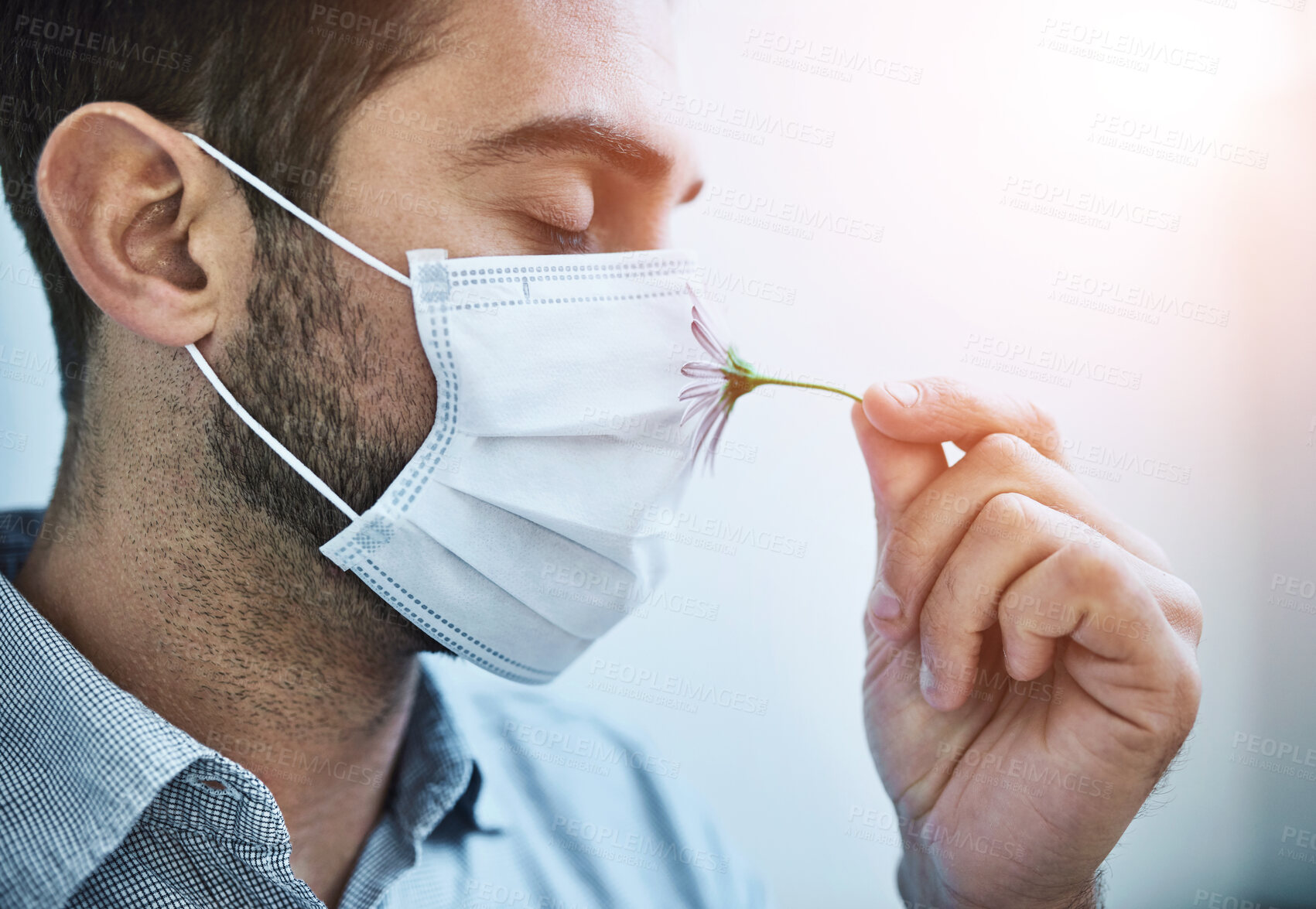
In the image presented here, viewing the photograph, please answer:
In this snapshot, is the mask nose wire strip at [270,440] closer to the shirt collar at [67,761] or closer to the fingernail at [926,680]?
the shirt collar at [67,761]

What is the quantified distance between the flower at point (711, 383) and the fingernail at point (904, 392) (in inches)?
2.1

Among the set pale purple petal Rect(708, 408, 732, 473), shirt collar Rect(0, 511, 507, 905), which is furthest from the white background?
shirt collar Rect(0, 511, 507, 905)

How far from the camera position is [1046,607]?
111cm

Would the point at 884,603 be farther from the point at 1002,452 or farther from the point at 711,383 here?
the point at 711,383

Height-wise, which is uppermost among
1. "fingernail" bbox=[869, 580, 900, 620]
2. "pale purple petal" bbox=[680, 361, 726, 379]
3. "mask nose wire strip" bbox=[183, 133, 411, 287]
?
"mask nose wire strip" bbox=[183, 133, 411, 287]

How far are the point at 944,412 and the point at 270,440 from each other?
37.4 inches

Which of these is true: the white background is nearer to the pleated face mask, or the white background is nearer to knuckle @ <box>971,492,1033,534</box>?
the pleated face mask

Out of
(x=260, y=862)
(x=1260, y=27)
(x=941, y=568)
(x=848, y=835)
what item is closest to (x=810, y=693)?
(x=848, y=835)

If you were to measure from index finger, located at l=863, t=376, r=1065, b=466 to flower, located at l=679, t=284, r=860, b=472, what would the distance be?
0.18ft

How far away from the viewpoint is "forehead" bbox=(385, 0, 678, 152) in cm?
118

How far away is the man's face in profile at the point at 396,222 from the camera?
46.3 inches

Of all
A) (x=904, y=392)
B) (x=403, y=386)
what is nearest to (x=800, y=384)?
(x=904, y=392)

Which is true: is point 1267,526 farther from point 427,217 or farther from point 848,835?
point 427,217

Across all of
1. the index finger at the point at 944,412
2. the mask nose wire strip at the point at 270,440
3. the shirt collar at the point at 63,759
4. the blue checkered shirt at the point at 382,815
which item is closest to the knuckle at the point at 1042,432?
the index finger at the point at 944,412
